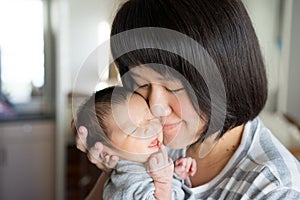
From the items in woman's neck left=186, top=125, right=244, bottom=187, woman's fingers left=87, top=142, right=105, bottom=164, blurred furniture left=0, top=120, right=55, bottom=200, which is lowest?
blurred furniture left=0, top=120, right=55, bottom=200

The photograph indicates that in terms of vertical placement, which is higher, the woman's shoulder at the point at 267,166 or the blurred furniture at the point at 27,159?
the woman's shoulder at the point at 267,166

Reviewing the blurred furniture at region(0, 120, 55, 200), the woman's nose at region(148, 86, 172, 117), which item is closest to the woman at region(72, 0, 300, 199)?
the woman's nose at region(148, 86, 172, 117)

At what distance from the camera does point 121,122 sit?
1.50ft

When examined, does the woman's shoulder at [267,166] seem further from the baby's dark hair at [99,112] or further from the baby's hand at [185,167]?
the baby's dark hair at [99,112]

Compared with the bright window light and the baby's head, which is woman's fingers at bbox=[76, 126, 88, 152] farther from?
the bright window light

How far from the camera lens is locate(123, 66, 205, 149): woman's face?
0.45 meters

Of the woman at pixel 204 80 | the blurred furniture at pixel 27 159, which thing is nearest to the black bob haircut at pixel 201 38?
the woman at pixel 204 80

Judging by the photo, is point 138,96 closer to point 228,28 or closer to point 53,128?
point 228,28

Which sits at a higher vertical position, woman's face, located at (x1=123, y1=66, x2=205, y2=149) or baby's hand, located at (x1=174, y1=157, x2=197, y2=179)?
woman's face, located at (x1=123, y1=66, x2=205, y2=149)

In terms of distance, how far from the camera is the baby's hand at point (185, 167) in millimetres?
519

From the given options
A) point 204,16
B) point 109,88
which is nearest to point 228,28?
point 204,16

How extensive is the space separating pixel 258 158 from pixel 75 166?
1641 mm

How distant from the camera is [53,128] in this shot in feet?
6.86

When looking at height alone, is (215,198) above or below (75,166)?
above
